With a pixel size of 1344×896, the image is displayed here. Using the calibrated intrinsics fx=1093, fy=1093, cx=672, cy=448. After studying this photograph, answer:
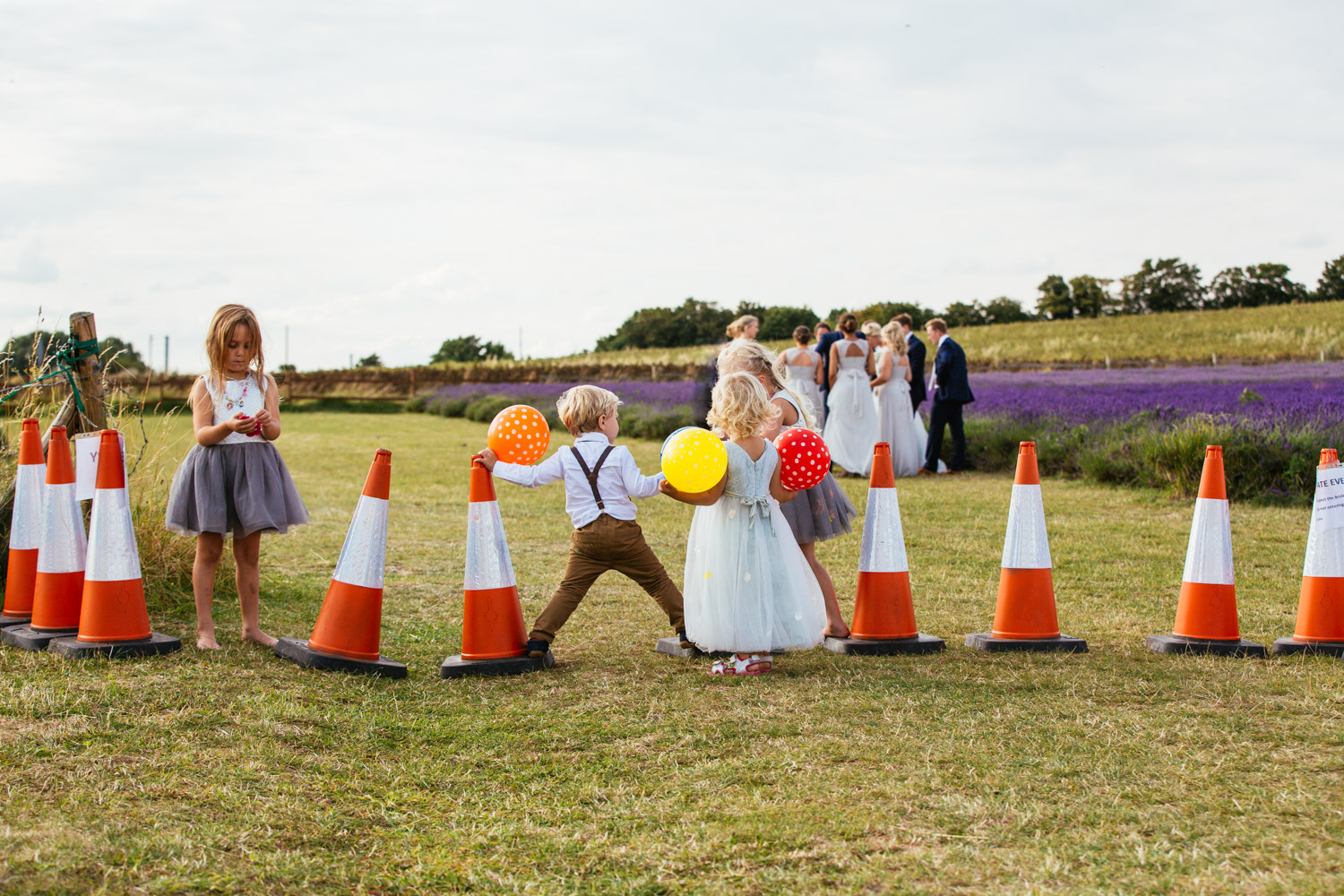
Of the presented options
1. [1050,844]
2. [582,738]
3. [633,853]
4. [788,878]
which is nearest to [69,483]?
[582,738]

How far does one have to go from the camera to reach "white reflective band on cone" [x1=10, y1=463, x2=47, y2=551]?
214 inches

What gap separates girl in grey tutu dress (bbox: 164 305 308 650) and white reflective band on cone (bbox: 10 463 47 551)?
897mm

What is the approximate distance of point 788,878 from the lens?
2.64 m

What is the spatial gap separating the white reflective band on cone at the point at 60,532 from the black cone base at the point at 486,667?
6.38 ft

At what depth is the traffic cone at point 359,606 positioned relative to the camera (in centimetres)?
471

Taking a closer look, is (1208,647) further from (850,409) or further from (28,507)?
(850,409)

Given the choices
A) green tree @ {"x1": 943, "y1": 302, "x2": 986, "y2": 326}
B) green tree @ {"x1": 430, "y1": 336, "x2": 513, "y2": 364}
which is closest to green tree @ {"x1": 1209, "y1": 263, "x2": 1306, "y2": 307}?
green tree @ {"x1": 943, "y1": 302, "x2": 986, "y2": 326}

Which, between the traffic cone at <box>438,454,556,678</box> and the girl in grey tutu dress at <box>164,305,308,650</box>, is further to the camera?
the girl in grey tutu dress at <box>164,305,308,650</box>

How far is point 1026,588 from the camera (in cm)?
512

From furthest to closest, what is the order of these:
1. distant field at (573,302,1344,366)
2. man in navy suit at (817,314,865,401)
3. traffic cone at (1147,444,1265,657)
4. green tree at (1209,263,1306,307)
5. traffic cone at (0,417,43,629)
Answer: green tree at (1209,263,1306,307)
distant field at (573,302,1344,366)
man in navy suit at (817,314,865,401)
traffic cone at (0,417,43,629)
traffic cone at (1147,444,1265,657)

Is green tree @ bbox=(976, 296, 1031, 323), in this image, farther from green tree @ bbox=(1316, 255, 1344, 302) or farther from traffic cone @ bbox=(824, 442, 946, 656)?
traffic cone @ bbox=(824, 442, 946, 656)

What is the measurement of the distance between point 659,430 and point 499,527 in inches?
649

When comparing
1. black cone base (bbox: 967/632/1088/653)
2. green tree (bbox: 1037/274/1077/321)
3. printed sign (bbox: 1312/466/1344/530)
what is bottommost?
black cone base (bbox: 967/632/1088/653)

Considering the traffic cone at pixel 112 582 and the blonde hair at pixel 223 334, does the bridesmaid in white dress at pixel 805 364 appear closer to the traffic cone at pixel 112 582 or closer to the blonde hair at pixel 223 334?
the blonde hair at pixel 223 334
